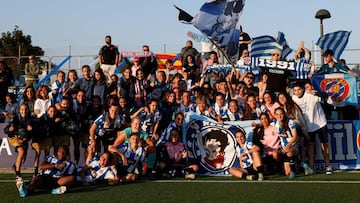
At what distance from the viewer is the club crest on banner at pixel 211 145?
31.7 ft

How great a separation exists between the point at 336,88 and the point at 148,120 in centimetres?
406

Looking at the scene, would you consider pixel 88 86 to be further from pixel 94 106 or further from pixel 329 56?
pixel 329 56

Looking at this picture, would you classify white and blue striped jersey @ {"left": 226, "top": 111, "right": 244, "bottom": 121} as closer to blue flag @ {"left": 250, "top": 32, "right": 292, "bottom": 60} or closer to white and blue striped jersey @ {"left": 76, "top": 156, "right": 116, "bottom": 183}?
white and blue striped jersey @ {"left": 76, "top": 156, "right": 116, "bottom": 183}

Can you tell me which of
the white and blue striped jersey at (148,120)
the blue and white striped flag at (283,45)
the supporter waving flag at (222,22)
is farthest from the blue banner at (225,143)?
the blue and white striped flag at (283,45)

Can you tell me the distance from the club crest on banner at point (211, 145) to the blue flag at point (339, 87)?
7.56ft

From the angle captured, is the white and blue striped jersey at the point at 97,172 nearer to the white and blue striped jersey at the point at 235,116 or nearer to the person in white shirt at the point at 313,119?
the white and blue striped jersey at the point at 235,116

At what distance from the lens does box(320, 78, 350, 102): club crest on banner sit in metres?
10.5

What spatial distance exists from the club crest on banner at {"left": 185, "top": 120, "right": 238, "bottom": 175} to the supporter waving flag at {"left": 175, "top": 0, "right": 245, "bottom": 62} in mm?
2446

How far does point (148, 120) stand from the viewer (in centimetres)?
991

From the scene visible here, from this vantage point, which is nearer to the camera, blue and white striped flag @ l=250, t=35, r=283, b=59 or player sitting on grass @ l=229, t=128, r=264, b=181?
player sitting on grass @ l=229, t=128, r=264, b=181

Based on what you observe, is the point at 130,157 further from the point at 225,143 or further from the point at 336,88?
the point at 336,88

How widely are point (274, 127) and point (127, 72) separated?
3772 mm

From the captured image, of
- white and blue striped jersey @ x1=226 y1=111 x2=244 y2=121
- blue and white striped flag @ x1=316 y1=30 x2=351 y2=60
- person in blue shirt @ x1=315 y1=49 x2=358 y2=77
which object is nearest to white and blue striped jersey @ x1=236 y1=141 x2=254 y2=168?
white and blue striped jersey @ x1=226 y1=111 x2=244 y2=121

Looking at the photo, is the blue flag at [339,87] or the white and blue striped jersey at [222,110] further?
the blue flag at [339,87]
